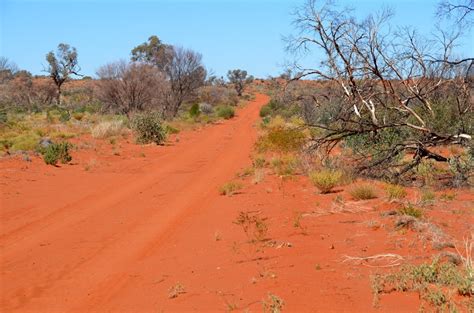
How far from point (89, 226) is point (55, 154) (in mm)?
8252

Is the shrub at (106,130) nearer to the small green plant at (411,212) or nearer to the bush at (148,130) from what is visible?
the bush at (148,130)

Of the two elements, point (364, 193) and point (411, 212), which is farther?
point (364, 193)

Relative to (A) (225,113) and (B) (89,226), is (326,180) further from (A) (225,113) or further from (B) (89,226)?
(A) (225,113)

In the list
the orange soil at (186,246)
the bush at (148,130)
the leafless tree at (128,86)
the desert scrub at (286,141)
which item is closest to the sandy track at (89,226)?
the orange soil at (186,246)

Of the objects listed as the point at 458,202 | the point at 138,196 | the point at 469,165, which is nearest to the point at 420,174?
the point at 469,165

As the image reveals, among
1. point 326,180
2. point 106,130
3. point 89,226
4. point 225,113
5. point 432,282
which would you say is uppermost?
point 225,113

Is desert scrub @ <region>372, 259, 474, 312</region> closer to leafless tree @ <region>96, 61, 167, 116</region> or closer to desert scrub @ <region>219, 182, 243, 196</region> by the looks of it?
desert scrub @ <region>219, 182, 243, 196</region>

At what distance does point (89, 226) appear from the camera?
982cm

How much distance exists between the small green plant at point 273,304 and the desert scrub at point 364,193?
5.22m

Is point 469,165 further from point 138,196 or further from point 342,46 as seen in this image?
point 138,196

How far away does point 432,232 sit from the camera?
7176 mm

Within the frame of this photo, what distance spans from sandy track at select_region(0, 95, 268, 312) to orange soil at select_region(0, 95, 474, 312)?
23mm

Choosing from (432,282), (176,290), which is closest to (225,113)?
(176,290)

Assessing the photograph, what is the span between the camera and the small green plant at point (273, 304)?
5.23 metres
